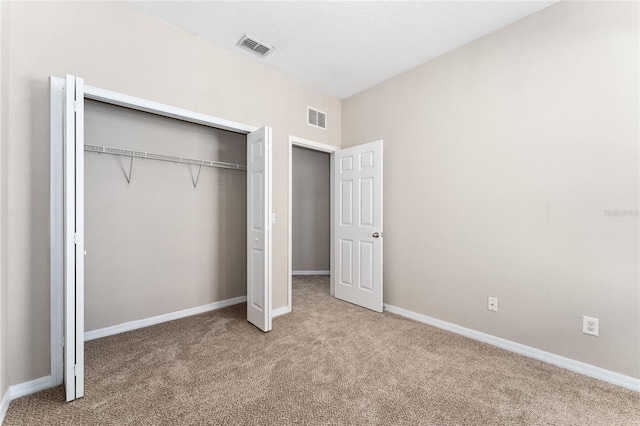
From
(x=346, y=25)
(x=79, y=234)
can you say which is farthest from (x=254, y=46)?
(x=79, y=234)

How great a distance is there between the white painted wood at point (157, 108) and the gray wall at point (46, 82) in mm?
57

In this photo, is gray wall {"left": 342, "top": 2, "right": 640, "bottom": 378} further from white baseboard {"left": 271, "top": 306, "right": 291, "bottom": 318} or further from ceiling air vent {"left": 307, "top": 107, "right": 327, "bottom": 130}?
white baseboard {"left": 271, "top": 306, "right": 291, "bottom": 318}

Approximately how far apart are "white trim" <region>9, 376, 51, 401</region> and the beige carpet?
0.07 m

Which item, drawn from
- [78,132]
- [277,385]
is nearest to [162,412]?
[277,385]

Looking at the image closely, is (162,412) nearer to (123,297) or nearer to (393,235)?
(123,297)

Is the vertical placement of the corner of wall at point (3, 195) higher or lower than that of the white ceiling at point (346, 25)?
lower

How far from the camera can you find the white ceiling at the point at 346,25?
2.24m

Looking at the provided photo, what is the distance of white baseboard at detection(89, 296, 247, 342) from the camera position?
260 cm

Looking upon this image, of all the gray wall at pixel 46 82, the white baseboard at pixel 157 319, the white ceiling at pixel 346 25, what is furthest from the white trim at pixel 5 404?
the white ceiling at pixel 346 25

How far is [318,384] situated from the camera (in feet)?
6.27

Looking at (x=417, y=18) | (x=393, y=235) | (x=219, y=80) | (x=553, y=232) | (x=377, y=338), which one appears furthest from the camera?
(x=393, y=235)

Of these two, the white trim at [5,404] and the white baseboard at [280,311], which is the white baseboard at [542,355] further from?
the white trim at [5,404]

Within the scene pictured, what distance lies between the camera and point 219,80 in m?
2.81

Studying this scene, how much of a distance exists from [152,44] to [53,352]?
2.52 m
